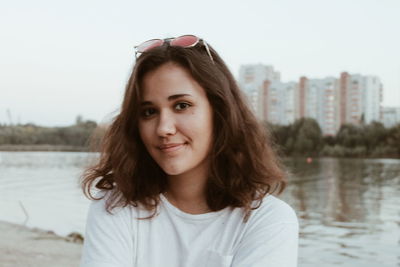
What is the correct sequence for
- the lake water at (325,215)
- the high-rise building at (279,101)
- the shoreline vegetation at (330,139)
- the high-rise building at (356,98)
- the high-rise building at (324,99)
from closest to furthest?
1. the lake water at (325,215)
2. the shoreline vegetation at (330,139)
3. the high-rise building at (356,98)
4. the high-rise building at (324,99)
5. the high-rise building at (279,101)

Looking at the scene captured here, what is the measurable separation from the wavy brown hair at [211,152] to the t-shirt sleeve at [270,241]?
78mm

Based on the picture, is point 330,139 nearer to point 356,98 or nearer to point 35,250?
point 356,98

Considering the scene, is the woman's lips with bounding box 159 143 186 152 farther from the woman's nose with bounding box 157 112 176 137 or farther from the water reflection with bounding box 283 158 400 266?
the water reflection with bounding box 283 158 400 266

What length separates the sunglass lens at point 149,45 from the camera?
1742mm

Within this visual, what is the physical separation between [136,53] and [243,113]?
45 centimetres

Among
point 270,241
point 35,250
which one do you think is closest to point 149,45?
point 270,241

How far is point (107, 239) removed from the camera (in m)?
1.55

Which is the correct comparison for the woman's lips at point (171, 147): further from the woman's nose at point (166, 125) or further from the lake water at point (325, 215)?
the lake water at point (325, 215)

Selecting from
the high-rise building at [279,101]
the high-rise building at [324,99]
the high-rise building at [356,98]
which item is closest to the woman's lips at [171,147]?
the high-rise building at [324,99]

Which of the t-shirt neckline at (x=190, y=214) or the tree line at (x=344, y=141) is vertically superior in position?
the t-shirt neckline at (x=190, y=214)

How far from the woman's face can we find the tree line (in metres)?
62.0

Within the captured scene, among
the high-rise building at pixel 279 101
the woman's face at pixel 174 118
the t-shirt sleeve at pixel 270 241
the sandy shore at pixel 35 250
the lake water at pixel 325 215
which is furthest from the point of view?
the high-rise building at pixel 279 101

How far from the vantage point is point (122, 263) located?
5.02ft

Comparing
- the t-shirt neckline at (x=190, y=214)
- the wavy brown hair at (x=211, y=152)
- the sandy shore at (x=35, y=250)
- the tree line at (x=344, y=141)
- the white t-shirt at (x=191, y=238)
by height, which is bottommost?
the tree line at (x=344, y=141)
